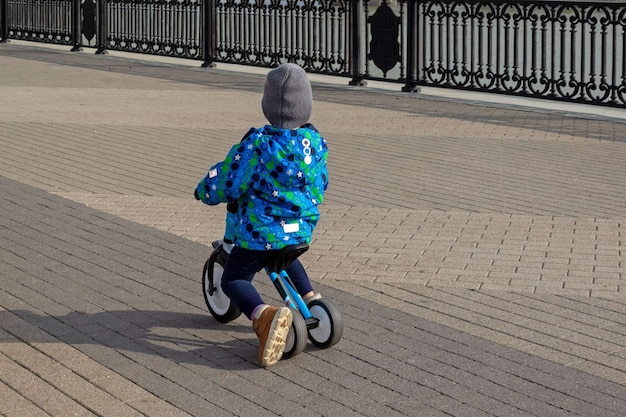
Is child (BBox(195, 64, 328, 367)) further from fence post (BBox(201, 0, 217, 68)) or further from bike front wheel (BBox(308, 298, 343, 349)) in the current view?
fence post (BBox(201, 0, 217, 68))

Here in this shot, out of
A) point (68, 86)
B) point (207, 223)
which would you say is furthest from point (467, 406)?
point (68, 86)

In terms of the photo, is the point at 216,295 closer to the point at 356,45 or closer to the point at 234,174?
the point at 234,174

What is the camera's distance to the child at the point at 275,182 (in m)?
5.08

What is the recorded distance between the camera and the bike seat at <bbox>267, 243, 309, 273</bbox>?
17.0 feet

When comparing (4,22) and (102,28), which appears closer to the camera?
(102,28)

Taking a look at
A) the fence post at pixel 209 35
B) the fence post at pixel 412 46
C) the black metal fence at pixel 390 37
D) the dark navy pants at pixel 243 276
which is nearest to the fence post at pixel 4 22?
the black metal fence at pixel 390 37

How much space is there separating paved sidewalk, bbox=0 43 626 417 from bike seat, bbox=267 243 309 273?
39cm

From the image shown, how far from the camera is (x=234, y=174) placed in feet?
16.8

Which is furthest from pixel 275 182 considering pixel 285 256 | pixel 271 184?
pixel 285 256

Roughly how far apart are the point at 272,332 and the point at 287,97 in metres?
0.94

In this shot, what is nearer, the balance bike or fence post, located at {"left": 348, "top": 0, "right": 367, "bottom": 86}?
the balance bike

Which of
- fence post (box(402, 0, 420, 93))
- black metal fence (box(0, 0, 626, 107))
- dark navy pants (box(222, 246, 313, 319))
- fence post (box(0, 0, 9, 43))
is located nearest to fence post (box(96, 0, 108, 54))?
black metal fence (box(0, 0, 626, 107))

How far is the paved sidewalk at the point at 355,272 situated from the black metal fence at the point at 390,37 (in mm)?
1351

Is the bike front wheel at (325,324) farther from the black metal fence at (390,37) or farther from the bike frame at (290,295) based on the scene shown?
the black metal fence at (390,37)
